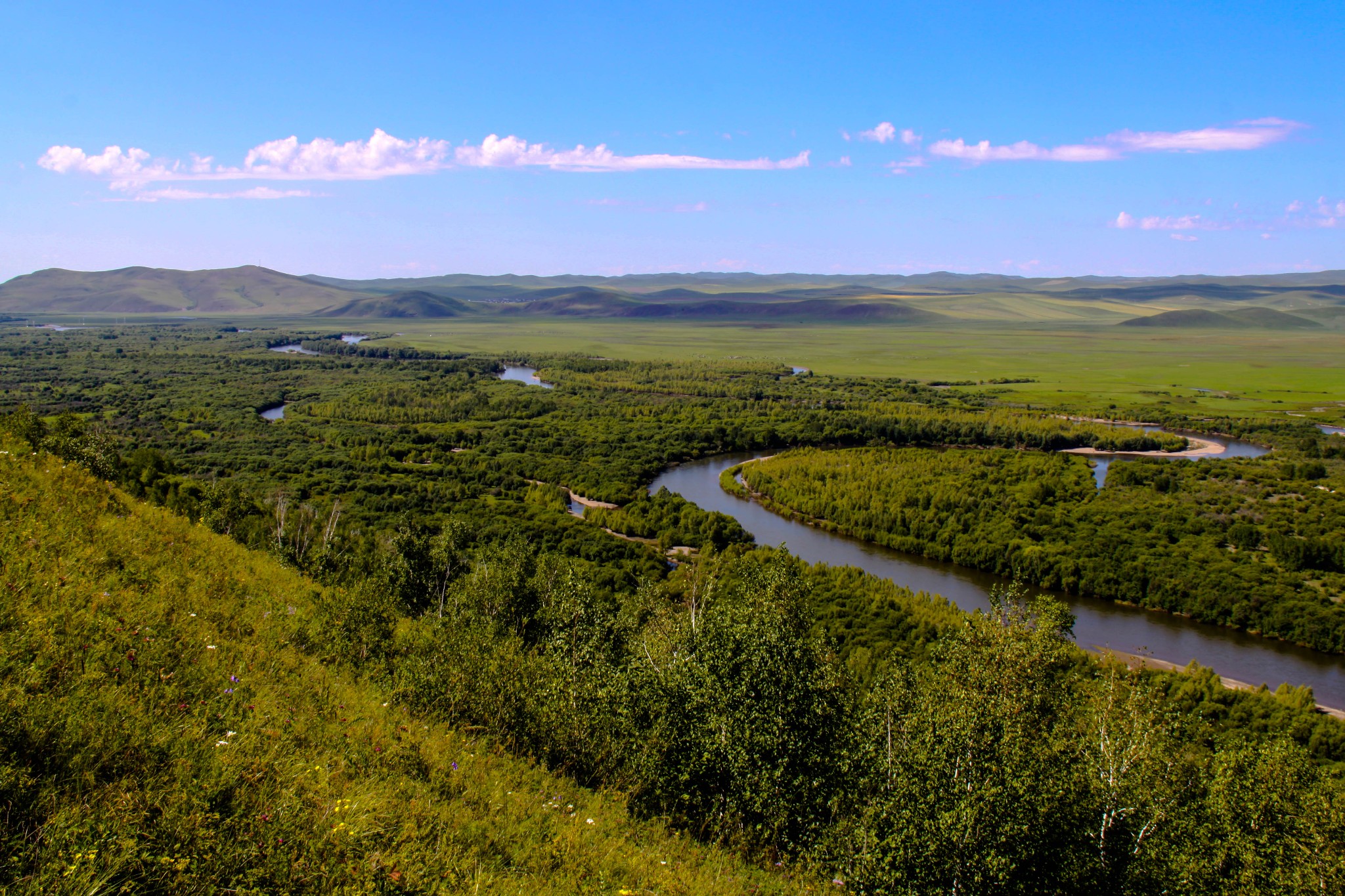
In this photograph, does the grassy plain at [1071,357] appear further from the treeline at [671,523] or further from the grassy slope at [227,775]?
the grassy slope at [227,775]

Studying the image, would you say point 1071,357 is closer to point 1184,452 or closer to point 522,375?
point 1184,452

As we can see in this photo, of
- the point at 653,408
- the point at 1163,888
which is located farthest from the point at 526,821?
the point at 653,408

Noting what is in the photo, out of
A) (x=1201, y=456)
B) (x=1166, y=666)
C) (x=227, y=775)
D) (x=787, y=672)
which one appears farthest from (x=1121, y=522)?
(x=227, y=775)

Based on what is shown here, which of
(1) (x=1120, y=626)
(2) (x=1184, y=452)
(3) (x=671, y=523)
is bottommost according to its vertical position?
(1) (x=1120, y=626)

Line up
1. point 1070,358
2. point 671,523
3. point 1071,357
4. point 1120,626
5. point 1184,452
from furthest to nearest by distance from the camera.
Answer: point 1071,357
point 1070,358
point 1184,452
point 671,523
point 1120,626

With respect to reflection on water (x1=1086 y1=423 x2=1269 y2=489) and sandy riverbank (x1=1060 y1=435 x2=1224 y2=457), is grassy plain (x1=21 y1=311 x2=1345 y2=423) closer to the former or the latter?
reflection on water (x1=1086 y1=423 x2=1269 y2=489)

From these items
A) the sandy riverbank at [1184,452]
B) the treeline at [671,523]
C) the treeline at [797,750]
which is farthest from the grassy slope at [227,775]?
the sandy riverbank at [1184,452]

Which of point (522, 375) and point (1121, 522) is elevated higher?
point (522, 375)
